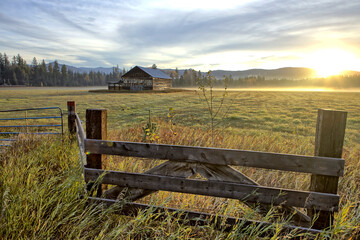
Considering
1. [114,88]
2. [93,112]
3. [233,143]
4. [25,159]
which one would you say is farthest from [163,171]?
[114,88]

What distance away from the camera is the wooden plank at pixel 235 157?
98.7 inches

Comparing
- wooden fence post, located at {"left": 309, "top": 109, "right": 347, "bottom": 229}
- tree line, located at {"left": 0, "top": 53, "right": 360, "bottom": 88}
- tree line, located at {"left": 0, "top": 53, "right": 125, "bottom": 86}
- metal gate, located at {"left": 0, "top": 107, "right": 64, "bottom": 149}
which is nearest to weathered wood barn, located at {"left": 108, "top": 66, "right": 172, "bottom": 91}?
metal gate, located at {"left": 0, "top": 107, "right": 64, "bottom": 149}

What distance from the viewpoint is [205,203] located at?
348 cm

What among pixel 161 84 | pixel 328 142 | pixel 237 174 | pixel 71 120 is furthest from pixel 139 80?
pixel 328 142

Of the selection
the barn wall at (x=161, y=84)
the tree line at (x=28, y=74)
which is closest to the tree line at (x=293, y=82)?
the barn wall at (x=161, y=84)

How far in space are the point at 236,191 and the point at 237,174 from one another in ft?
0.68

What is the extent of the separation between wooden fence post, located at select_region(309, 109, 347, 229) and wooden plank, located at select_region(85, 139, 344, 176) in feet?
0.34

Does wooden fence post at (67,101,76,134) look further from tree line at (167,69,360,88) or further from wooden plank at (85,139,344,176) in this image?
tree line at (167,69,360,88)

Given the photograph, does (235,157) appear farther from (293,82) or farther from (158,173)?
(293,82)

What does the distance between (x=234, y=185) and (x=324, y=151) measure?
113 cm

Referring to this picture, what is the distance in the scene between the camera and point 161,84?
173 feet

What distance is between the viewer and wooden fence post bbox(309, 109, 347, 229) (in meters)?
2.51

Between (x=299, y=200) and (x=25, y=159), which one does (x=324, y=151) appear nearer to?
(x=299, y=200)

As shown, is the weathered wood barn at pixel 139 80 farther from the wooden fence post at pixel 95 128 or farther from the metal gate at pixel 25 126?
the wooden fence post at pixel 95 128
